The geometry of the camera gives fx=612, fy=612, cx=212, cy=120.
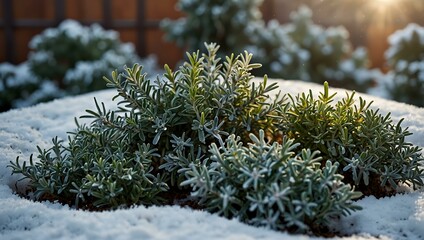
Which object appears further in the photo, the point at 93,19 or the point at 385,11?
the point at 93,19

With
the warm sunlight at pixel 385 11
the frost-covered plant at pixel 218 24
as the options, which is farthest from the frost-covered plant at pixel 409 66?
the frost-covered plant at pixel 218 24

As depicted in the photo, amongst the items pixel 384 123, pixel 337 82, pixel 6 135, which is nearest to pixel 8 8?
pixel 337 82

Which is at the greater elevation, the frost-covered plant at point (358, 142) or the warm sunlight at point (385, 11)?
the warm sunlight at point (385, 11)

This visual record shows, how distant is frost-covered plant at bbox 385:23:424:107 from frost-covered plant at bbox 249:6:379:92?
4.17 feet

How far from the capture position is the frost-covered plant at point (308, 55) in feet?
24.7

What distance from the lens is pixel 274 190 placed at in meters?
2.20

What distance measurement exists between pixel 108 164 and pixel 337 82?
229 inches

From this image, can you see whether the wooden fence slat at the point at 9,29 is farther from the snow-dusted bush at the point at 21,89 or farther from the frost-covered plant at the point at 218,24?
the frost-covered plant at the point at 218,24

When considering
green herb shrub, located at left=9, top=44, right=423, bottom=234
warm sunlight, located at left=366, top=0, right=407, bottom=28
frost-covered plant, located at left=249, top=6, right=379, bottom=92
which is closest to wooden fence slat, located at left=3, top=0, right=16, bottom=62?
frost-covered plant, located at left=249, top=6, right=379, bottom=92

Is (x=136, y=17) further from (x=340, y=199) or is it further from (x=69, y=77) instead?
(x=340, y=199)

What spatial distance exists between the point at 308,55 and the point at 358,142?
5.26 m

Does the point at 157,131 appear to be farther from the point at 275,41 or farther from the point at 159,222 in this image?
the point at 275,41

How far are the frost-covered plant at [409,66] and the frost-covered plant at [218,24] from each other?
1829 millimetres

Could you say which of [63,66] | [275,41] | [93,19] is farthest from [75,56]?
[275,41]
